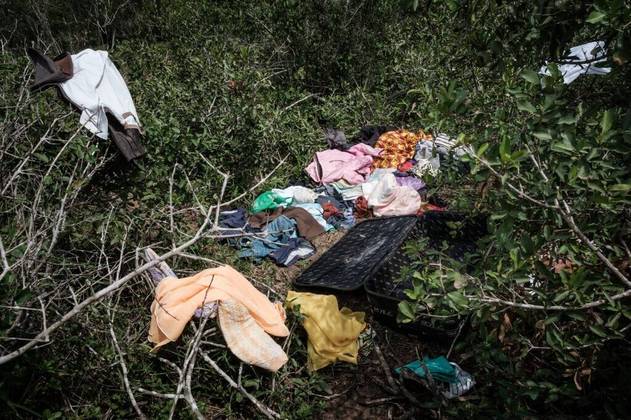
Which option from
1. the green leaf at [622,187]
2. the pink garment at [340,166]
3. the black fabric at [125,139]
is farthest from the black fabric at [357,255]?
the green leaf at [622,187]

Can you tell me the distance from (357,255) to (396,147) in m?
2.64

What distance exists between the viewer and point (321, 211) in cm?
513

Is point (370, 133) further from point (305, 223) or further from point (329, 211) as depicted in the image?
point (305, 223)

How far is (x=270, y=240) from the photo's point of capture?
4434mm

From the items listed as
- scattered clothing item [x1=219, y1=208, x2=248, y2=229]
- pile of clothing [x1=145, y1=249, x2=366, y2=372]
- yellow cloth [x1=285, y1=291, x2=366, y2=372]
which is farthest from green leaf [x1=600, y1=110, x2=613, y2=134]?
scattered clothing item [x1=219, y1=208, x2=248, y2=229]

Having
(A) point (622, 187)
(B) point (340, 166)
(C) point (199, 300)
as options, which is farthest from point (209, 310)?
(B) point (340, 166)

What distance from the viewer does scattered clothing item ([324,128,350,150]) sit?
21.1 feet

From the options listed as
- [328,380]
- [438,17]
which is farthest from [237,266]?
[438,17]

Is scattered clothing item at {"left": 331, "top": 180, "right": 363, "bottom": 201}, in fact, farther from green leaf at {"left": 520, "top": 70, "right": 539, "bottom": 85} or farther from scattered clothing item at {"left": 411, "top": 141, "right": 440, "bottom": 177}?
green leaf at {"left": 520, "top": 70, "right": 539, "bottom": 85}

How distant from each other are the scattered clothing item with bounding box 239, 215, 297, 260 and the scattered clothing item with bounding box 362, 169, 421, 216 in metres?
1.04

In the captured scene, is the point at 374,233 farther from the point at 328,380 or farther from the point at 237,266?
the point at 328,380

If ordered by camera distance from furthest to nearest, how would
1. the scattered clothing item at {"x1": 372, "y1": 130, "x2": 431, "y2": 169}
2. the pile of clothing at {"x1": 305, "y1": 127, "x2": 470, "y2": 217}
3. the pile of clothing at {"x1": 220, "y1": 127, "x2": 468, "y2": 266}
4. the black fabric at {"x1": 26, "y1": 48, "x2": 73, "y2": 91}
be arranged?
the scattered clothing item at {"x1": 372, "y1": 130, "x2": 431, "y2": 169} → the pile of clothing at {"x1": 305, "y1": 127, "x2": 470, "y2": 217} → the pile of clothing at {"x1": 220, "y1": 127, "x2": 468, "y2": 266} → the black fabric at {"x1": 26, "y1": 48, "x2": 73, "y2": 91}

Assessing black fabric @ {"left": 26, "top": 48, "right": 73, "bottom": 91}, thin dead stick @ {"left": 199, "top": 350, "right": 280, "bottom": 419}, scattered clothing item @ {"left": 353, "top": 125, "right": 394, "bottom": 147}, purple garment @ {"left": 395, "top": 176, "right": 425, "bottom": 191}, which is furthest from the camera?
scattered clothing item @ {"left": 353, "top": 125, "right": 394, "bottom": 147}

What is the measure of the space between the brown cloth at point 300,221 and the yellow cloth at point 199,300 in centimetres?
180
